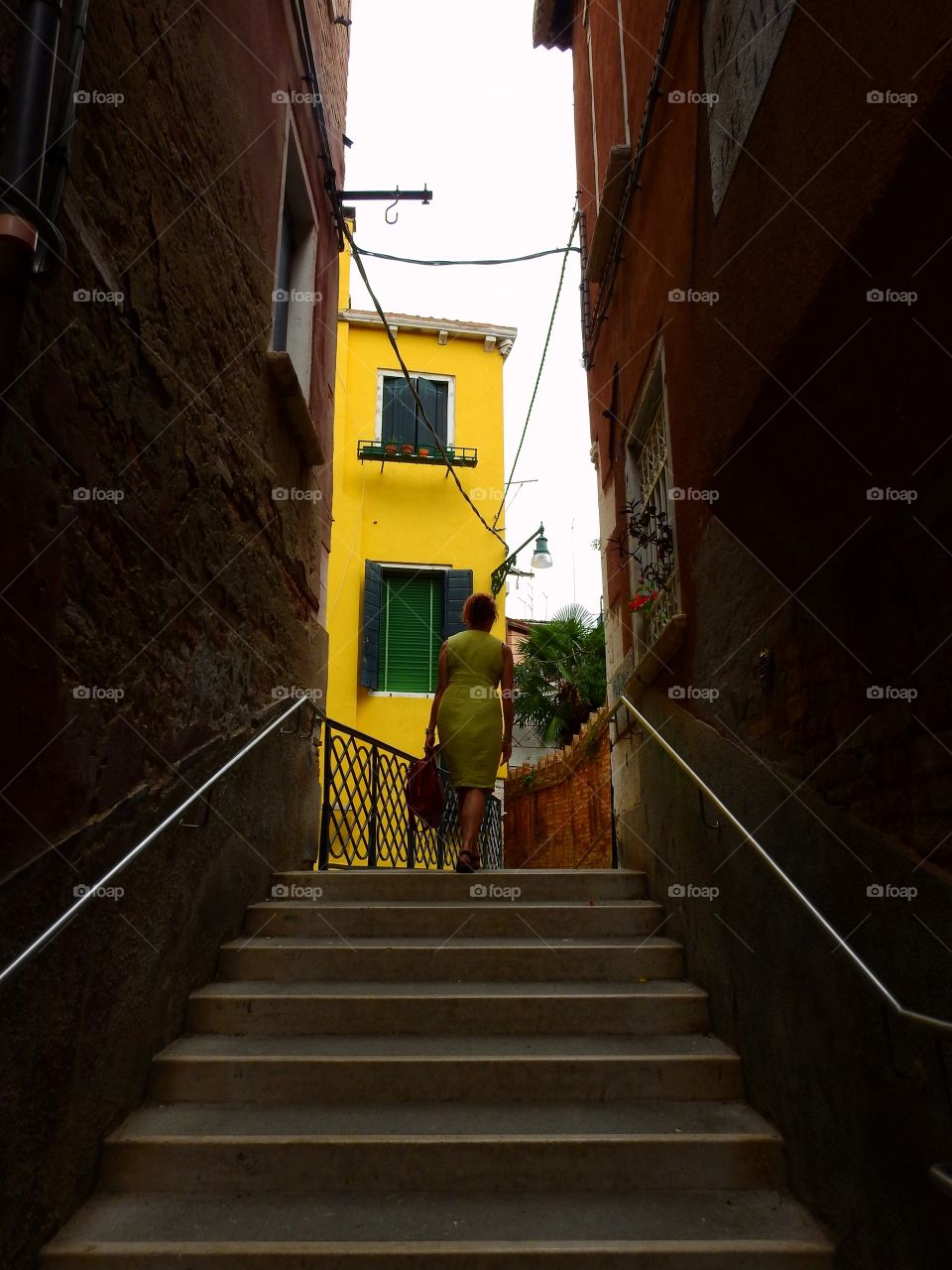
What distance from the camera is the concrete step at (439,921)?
12.2ft

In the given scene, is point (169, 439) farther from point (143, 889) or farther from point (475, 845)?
point (475, 845)

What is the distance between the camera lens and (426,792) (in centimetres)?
466

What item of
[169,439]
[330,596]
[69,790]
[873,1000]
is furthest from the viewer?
[330,596]

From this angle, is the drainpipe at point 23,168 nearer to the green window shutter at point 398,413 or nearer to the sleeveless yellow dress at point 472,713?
the sleeveless yellow dress at point 472,713

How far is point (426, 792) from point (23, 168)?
3443mm

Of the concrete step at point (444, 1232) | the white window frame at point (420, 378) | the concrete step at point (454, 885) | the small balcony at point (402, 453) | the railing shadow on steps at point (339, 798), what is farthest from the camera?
the white window frame at point (420, 378)

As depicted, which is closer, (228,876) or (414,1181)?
(414,1181)

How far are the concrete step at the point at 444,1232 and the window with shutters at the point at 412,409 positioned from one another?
34.6 ft

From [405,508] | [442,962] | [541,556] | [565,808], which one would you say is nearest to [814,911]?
[442,962]

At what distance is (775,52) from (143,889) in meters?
3.16

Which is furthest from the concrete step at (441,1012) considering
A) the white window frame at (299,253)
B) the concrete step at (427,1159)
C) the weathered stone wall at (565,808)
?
the weathered stone wall at (565,808)

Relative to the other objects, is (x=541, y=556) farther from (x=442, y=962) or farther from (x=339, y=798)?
(x=442, y=962)

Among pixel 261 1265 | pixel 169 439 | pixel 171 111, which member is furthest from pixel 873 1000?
pixel 171 111

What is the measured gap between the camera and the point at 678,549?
13.3ft
